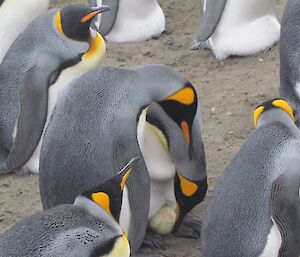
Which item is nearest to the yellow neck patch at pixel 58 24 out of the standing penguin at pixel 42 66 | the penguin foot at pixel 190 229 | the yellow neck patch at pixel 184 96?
the standing penguin at pixel 42 66

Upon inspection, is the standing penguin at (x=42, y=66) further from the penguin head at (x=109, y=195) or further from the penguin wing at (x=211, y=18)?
the penguin head at (x=109, y=195)

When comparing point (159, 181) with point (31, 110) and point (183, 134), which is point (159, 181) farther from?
point (31, 110)

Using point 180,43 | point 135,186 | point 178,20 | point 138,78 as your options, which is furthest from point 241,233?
point 178,20

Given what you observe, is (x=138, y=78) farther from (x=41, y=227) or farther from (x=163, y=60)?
(x=163, y=60)

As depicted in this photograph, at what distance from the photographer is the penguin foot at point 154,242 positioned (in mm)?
3824

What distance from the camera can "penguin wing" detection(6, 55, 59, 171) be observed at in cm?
447

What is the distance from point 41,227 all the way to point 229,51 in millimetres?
3308

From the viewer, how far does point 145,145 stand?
3.79 m

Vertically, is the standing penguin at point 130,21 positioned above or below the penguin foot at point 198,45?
above

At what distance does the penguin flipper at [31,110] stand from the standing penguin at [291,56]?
136cm

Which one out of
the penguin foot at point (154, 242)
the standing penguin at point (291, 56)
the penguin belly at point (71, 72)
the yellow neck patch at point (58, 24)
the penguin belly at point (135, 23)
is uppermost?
the yellow neck patch at point (58, 24)

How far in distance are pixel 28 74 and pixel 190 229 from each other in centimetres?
120

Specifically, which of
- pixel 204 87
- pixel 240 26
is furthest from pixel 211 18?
pixel 204 87

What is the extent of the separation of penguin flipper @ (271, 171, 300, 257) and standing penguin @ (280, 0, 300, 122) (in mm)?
1622
